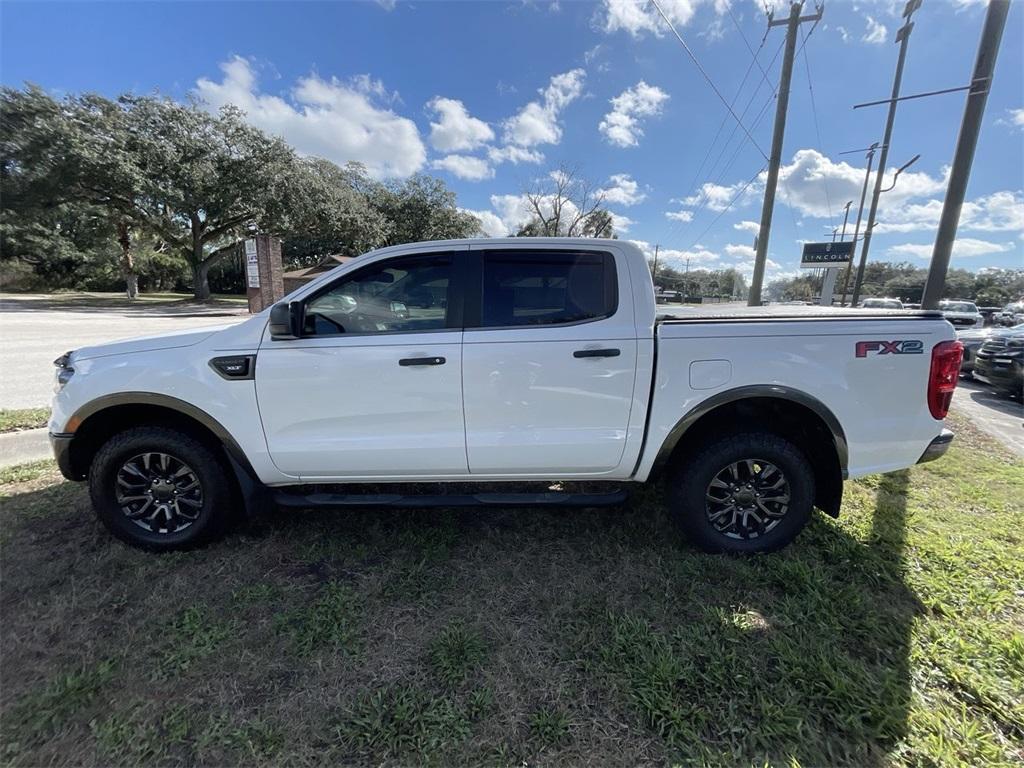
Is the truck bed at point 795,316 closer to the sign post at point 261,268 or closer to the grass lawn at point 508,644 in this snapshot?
the grass lawn at point 508,644

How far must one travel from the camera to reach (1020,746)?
5.94 ft

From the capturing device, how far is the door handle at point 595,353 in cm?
259

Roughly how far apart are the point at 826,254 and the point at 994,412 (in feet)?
34.7

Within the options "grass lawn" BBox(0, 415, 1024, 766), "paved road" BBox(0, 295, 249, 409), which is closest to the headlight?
"paved road" BBox(0, 295, 249, 409)

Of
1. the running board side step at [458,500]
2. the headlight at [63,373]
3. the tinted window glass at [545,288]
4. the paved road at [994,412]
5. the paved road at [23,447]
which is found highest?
the tinted window glass at [545,288]

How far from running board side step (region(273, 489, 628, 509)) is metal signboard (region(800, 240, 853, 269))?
16.1m

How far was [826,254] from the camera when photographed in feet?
52.4

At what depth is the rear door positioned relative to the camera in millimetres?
2611

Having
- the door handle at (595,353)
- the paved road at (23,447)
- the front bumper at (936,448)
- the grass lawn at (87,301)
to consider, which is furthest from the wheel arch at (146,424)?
the grass lawn at (87,301)

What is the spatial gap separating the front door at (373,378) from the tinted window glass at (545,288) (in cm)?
22

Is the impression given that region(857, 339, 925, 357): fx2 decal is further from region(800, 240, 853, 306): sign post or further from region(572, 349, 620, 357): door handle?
region(800, 240, 853, 306): sign post

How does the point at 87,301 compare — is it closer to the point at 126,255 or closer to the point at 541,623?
the point at 126,255

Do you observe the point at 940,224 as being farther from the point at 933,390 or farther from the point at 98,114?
the point at 98,114

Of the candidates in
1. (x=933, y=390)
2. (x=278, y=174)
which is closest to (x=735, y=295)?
(x=278, y=174)
